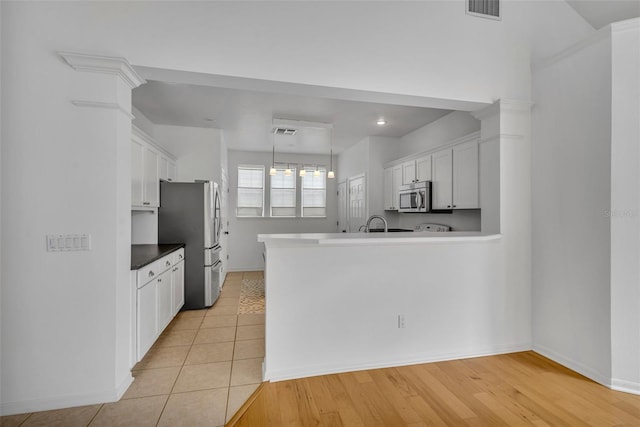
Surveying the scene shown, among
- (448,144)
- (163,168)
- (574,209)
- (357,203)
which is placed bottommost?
(574,209)

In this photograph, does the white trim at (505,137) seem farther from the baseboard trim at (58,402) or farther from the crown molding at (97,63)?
the baseboard trim at (58,402)

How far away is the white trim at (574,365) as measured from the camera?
2261mm

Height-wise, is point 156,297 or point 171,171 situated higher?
point 171,171

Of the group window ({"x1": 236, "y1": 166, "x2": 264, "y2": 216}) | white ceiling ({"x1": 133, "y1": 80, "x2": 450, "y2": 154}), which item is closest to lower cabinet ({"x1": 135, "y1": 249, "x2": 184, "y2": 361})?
white ceiling ({"x1": 133, "y1": 80, "x2": 450, "y2": 154})

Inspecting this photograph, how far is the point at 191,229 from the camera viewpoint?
4121 mm

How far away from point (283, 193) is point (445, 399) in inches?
219

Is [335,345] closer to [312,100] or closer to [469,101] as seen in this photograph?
[469,101]

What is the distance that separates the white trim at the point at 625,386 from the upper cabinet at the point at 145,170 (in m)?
4.43

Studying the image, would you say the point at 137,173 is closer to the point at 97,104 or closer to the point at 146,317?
the point at 97,104

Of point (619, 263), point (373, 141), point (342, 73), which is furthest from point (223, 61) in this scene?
point (373, 141)

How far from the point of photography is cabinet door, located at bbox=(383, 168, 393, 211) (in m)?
5.29

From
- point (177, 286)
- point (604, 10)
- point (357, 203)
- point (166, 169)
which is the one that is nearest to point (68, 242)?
point (177, 286)

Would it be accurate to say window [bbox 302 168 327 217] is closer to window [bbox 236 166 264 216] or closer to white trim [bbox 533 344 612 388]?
window [bbox 236 166 264 216]

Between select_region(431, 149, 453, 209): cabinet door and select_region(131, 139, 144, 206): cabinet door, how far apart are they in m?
3.62
